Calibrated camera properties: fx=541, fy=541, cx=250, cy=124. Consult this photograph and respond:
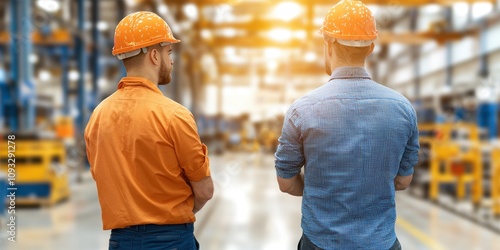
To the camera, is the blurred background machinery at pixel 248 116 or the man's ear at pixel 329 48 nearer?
the man's ear at pixel 329 48

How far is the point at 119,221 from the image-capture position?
217 cm

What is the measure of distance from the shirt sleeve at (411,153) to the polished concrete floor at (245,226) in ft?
15.9

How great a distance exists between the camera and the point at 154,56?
2291 mm

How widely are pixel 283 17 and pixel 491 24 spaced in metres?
8.67

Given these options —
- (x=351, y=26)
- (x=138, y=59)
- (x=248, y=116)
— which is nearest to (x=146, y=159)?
(x=138, y=59)

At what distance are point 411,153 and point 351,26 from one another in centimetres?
55

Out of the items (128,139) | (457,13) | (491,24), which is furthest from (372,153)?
(457,13)

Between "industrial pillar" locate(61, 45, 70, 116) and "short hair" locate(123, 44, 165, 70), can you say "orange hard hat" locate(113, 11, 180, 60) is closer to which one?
"short hair" locate(123, 44, 165, 70)

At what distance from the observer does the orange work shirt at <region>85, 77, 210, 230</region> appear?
213 centimetres

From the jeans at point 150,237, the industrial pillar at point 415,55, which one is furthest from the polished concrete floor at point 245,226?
the industrial pillar at point 415,55

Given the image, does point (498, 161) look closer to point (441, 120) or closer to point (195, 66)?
point (441, 120)

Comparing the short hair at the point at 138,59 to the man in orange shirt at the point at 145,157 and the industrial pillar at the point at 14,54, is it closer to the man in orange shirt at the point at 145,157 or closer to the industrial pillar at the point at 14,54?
the man in orange shirt at the point at 145,157

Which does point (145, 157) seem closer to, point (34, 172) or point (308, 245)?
point (308, 245)

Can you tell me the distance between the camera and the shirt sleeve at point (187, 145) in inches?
83.7
